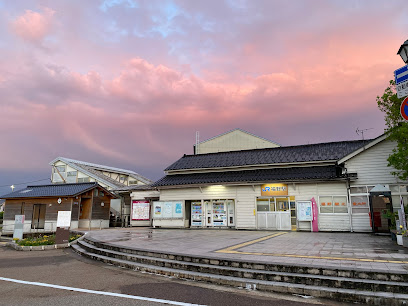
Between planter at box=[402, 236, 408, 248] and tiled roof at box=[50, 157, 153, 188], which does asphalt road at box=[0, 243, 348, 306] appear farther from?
tiled roof at box=[50, 157, 153, 188]

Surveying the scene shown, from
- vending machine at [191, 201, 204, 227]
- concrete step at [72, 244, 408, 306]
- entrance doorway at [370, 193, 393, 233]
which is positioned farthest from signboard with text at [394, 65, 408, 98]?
vending machine at [191, 201, 204, 227]

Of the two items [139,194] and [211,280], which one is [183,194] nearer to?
[139,194]

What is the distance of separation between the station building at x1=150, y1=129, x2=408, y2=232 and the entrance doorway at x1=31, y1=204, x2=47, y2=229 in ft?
39.4

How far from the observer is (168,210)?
2209cm

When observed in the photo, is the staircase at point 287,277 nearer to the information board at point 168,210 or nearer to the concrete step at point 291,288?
the concrete step at point 291,288

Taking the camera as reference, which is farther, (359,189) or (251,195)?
(251,195)

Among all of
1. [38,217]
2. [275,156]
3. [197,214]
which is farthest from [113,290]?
[38,217]

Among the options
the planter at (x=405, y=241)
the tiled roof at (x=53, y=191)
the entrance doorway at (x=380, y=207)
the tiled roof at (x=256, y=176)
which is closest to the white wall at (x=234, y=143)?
the tiled roof at (x=256, y=176)

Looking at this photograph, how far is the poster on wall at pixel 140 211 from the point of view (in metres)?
25.1

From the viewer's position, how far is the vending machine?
2133 cm

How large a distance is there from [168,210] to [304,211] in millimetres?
10782

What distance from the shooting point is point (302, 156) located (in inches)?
787

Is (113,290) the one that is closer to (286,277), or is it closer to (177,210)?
(286,277)

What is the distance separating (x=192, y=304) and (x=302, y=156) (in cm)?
1688
